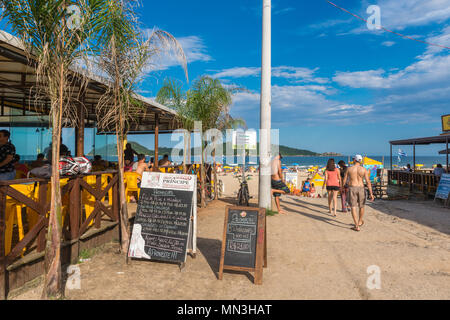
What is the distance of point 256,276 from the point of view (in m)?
3.88

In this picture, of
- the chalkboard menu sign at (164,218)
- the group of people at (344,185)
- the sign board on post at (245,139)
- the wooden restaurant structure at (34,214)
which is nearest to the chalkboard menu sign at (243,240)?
the chalkboard menu sign at (164,218)

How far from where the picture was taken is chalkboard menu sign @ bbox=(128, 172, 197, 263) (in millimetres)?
4455

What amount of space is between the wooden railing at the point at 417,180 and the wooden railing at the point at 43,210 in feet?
44.6

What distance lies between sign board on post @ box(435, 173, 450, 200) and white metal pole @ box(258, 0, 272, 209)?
7.80 meters

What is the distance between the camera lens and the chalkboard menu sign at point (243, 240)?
4.00 metres

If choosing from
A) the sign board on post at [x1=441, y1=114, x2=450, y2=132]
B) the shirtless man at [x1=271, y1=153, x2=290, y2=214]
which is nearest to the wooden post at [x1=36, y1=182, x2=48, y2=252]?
the shirtless man at [x1=271, y1=153, x2=290, y2=214]

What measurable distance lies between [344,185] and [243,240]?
5615 mm

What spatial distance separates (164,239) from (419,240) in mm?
5199

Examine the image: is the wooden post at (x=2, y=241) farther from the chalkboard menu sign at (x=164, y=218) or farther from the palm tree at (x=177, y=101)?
the palm tree at (x=177, y=101)

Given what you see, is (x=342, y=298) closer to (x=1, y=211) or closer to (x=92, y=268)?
(x=92, y=268)

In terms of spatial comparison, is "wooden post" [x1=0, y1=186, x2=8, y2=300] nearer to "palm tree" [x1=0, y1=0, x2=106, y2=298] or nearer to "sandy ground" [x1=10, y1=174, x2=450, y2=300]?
"sandy ground" [x1=10, y1=174, x2=450, y2=300]

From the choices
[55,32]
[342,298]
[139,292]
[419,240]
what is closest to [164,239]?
[139,292]

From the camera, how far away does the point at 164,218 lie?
464 centimetres

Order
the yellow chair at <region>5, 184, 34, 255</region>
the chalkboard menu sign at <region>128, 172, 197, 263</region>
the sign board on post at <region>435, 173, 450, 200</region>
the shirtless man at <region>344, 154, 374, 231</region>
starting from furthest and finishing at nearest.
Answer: the sign board on post at <region>435, 173, 450, 200</region> < the shirtless man at <region>344, 154, 374, 231</region> < the chalkboard menu sign at <region>128, 172, 197, 263</region> < the yellow chair at <region>5, 184, 34, 255</region>
